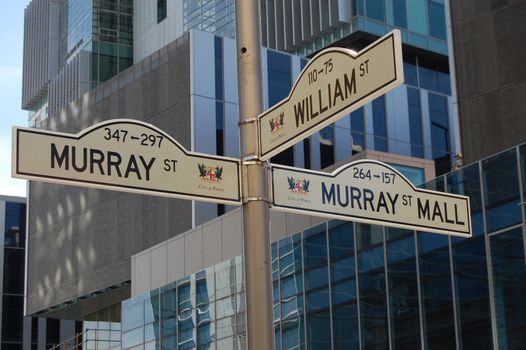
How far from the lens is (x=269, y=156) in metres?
6.84

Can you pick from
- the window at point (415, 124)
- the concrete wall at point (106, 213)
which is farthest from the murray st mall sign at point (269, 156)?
the window at point (415, 124)

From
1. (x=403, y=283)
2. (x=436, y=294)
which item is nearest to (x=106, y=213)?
(x=403, y=283)

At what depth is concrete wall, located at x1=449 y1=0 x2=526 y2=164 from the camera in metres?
26.0

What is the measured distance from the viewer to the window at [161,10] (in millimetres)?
75450

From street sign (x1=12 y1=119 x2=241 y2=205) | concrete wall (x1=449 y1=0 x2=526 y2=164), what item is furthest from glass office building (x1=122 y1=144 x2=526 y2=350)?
street sign (x1=12 y1=119 x2=241 y2=205)

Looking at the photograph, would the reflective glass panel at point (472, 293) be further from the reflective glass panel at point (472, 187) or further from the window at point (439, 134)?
the window at point (439, 134)

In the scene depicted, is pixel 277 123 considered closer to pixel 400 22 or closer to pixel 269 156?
pixel 269 156

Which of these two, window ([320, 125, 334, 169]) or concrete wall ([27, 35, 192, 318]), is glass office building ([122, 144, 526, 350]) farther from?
window ([320, 125, 334, 169])

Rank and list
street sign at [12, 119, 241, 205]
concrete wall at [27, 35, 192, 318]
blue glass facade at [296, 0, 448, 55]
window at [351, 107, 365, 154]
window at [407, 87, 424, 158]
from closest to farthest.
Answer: street sign at [12, 119, 241, 205] < concrete wall at [27, 35, 192, 318] < window at [351, 107, 365, 154] < window at [407, 87, 424, 158] < blue glass facade at [296, 0, 448, 55]

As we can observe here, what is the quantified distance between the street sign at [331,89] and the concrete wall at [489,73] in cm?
1971

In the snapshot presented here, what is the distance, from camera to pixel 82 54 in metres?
81.9

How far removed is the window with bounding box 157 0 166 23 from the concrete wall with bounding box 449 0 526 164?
1940 inches

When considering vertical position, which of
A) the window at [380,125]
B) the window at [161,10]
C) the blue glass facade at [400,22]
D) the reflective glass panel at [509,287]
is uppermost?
the window at [161,10]

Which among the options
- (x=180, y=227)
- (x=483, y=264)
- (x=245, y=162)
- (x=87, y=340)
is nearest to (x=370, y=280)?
(x=483, y=264)
